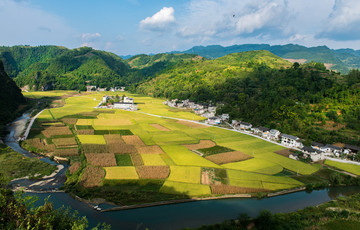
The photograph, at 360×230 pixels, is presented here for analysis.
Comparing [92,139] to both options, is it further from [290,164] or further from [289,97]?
[289,97]

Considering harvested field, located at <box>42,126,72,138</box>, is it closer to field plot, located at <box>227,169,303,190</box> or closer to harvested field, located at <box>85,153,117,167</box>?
harvested field, located at <box>85,153,117,167</box>

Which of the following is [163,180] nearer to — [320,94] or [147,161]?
[147,161]

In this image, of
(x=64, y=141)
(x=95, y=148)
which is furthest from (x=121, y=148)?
(x=64, y=141)

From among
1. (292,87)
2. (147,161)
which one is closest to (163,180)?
(147,161)

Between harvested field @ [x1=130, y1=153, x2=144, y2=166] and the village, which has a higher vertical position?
the village

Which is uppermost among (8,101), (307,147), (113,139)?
(8,101)

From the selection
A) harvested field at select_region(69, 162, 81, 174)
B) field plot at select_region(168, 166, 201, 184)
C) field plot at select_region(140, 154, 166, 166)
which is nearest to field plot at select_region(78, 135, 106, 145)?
harvested field at select_region(69, 162, 81, 174)

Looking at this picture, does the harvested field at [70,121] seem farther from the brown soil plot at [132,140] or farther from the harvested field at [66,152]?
the harvested field at [66,152]
